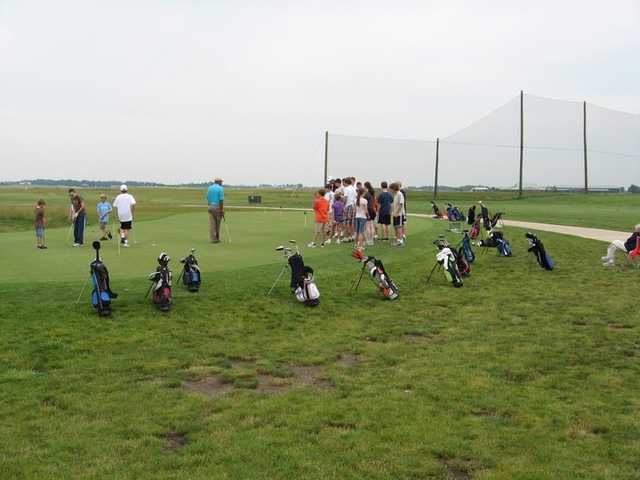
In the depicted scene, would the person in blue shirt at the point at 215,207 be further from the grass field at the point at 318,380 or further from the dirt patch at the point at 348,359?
the dirt patch at the point at 348,359

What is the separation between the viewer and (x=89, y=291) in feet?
36.3

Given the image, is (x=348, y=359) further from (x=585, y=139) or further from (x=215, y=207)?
(x=585, y=139)

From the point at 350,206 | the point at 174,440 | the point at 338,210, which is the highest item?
the point at 350,206

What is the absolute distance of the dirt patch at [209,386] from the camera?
713 centimetres

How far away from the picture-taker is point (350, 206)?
20.5 meters

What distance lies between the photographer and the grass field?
525 centimetres

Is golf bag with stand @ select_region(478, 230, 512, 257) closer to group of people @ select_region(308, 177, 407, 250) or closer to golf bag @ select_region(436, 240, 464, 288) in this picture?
group of people @ select_region(308, 177, 407, 250)

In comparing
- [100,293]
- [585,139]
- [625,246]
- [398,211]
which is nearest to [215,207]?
[398,211]

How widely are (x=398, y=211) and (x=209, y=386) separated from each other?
12.9m

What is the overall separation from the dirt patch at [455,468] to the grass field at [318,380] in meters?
0.02

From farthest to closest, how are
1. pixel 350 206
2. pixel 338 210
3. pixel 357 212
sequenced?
pixel 350 206 → pixel 338 210 → pixel 357 212

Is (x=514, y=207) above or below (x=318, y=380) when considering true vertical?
above

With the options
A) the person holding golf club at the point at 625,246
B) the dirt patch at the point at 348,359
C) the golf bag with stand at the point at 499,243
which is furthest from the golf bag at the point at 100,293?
the person holding golf club at the point at 625,246

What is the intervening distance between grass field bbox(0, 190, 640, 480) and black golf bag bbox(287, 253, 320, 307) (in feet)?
0.82
